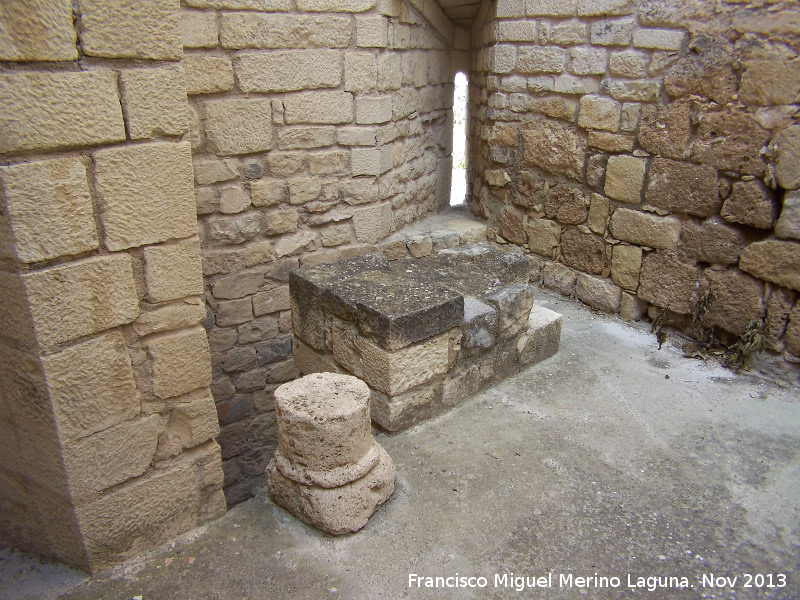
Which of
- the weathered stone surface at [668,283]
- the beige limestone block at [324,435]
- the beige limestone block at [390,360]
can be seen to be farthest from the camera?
the weathered stone surface at [668,283]

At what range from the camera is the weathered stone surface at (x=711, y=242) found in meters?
3.66

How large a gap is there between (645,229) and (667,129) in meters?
0.70

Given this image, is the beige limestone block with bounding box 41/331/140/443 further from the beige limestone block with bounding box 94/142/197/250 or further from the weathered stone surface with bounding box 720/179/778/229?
the weathered stone surface with bounding box 720/179/778/229

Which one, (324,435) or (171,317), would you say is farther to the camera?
(324,435)

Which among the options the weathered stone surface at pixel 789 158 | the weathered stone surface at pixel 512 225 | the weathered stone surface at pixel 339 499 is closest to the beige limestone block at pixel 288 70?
the weathered stone surface at pixel 512 225

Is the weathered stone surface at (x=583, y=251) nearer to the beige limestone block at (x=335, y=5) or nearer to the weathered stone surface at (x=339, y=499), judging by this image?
the beige limestone block at (x=335, y=5)

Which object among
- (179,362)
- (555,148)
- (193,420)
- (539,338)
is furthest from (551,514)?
(555,148)

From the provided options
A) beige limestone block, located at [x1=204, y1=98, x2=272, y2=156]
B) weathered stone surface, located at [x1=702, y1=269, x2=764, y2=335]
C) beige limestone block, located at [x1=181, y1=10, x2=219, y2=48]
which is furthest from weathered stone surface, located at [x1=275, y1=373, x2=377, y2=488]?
weathered stone surface, located at [x1=702, y1=269, x2=764, y2=335]

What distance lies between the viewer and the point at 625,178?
4.18 metres

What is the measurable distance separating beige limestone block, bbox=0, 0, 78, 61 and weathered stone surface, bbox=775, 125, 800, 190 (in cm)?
→ 356

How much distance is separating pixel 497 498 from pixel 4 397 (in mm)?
1995

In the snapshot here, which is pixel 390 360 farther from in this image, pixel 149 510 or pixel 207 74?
pixel 207 74

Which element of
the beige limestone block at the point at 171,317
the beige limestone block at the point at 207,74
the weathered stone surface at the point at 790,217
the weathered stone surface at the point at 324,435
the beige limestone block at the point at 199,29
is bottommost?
the weathered stone surface at the point at 324,435

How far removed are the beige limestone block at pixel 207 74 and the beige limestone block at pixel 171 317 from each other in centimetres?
191
